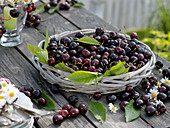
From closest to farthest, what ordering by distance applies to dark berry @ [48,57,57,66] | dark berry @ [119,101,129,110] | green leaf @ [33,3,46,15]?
dark berry @ [119,101,129,110], dark berry @ [48,57,57,66], green leaf @ [33,3,46,15]

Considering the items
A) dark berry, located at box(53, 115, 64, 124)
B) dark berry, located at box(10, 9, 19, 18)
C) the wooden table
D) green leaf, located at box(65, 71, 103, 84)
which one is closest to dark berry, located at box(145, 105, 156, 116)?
the wooden table

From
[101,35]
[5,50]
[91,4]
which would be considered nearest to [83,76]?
[101,35]

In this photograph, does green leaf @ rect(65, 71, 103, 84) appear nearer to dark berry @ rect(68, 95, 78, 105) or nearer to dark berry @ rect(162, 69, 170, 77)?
dark berry @ rect(68, 95, 78, 105)

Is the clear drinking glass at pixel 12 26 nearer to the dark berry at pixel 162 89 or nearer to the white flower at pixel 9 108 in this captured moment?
the white flower at pixel 9 108

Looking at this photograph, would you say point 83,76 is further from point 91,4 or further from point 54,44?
point 91,4

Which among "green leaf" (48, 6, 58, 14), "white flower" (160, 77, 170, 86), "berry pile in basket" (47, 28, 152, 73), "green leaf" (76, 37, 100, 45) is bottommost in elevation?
"green leaf" (48, 6, 58, 14)

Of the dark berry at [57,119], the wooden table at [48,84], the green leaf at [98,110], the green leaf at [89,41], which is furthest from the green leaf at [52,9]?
the dark berry at [57,119]

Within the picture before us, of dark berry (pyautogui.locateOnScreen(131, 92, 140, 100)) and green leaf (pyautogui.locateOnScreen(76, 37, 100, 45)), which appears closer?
dark berry (pyautogui.locateOnScreen(131, 92, 140, 100))
